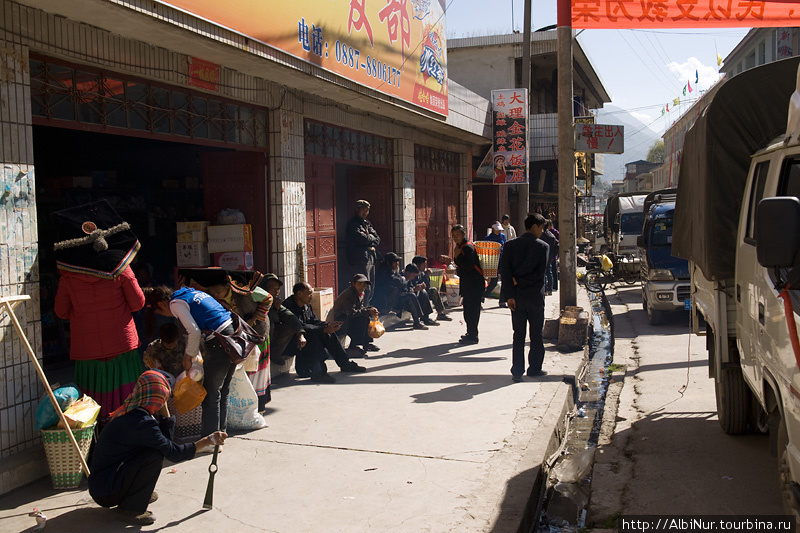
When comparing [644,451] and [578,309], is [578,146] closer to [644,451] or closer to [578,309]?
[578,309]

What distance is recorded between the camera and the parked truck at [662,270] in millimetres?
11930

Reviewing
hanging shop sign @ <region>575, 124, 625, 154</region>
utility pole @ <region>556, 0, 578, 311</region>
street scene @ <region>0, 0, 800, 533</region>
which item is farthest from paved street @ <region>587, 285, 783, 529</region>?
hanging shop sign @ <region>575, 124, 625, 154</region>

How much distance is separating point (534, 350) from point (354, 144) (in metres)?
4.92

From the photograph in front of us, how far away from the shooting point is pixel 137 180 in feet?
31.0

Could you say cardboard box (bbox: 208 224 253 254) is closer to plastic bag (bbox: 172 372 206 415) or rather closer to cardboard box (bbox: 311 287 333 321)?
cardboard box (bbox: 311 287 333 321)

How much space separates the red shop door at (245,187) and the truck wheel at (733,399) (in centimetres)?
527

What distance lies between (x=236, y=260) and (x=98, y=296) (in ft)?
9.67

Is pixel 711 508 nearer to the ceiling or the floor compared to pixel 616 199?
nearer to the floor

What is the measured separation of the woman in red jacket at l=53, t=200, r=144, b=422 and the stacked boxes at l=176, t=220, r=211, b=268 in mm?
2810

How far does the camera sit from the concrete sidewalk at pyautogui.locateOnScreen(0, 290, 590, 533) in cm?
423

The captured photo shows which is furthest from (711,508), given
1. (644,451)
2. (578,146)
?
(578,146)

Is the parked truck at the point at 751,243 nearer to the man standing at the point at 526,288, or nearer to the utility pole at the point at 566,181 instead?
the man standing at the point at 526,288

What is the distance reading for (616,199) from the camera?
891 inches

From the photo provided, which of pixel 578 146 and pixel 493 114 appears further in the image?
pixel 493 114
